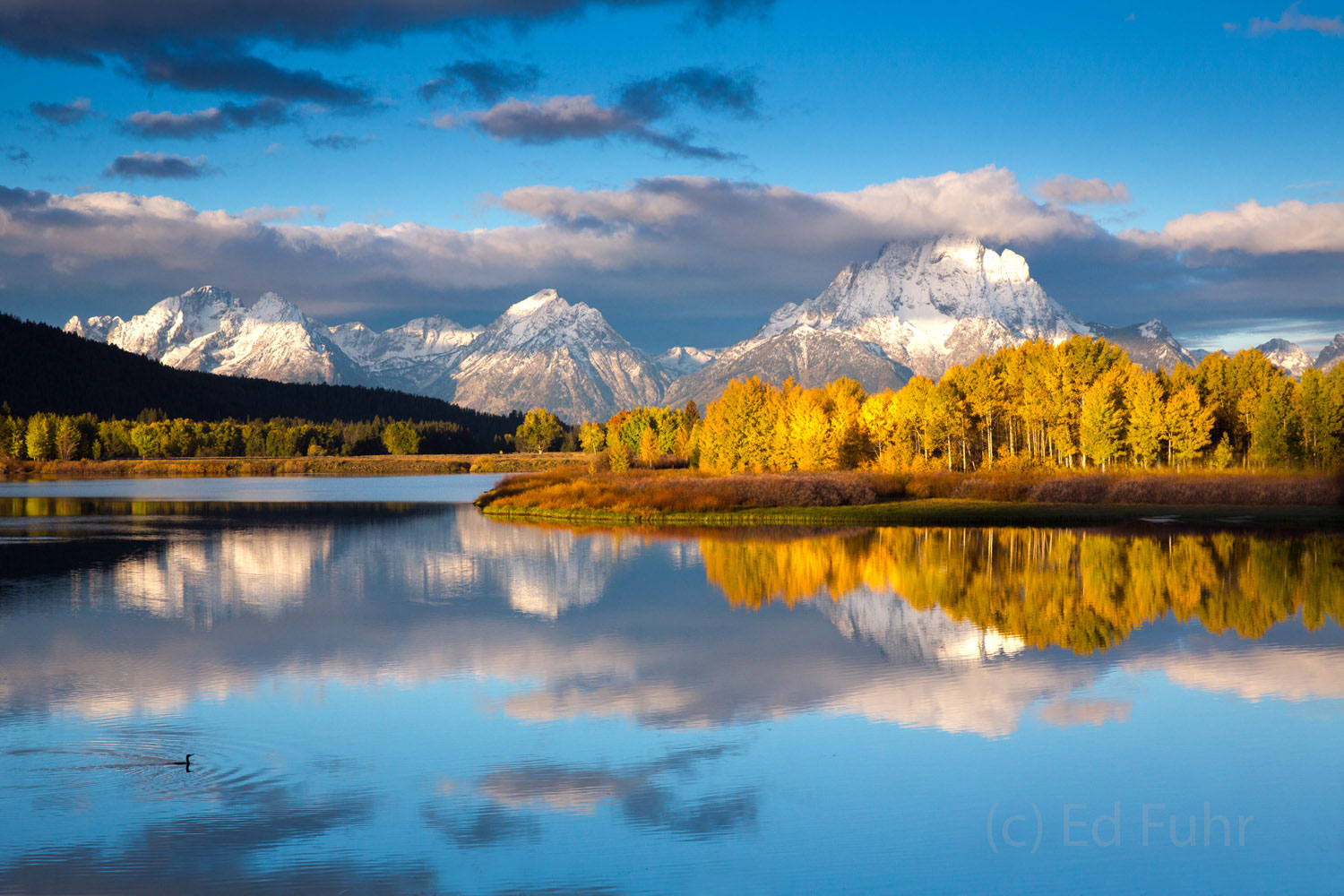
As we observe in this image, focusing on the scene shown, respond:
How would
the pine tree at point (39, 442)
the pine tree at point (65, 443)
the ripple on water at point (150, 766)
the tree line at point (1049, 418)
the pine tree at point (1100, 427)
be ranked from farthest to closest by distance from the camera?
the pine tree at point (65, 443) → the pine tree at point (39, 442) → the pine tree at point (1100, 427) → the tree line at point (1049, 418) → the ripple on water at point (150, 766)

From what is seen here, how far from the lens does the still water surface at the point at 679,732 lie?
12.6 metres

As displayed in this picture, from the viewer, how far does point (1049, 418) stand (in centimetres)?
10512

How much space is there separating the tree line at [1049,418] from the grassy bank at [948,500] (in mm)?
17691

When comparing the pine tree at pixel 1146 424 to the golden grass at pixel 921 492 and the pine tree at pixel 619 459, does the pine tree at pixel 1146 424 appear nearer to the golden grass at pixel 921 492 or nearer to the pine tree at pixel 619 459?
the golden grass at pixel 921 492

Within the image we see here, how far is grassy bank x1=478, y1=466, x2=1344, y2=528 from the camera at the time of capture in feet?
212

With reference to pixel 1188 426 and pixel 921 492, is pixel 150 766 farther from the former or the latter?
pixel 1188 426

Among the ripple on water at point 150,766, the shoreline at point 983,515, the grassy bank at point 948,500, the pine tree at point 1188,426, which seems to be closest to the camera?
the ripple on water at point 150,766

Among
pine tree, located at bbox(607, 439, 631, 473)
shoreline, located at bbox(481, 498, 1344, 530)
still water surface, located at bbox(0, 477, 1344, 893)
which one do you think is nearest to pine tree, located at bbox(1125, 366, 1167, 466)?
shoreline, located at bbox(481, 498, 1344, 530)

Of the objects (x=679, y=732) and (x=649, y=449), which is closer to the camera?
(x=679, y=732)

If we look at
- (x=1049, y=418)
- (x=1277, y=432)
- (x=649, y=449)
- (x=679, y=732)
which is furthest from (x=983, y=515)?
(x=649, y=449)

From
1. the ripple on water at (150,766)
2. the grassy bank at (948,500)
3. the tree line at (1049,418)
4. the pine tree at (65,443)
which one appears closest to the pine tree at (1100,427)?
the tree line at (1049,418)

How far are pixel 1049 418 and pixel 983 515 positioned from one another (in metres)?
45.2

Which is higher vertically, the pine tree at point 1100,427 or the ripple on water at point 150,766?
the pine tree at point 1100,427

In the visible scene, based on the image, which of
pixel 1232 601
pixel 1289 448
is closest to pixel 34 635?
pixel 1232 601
